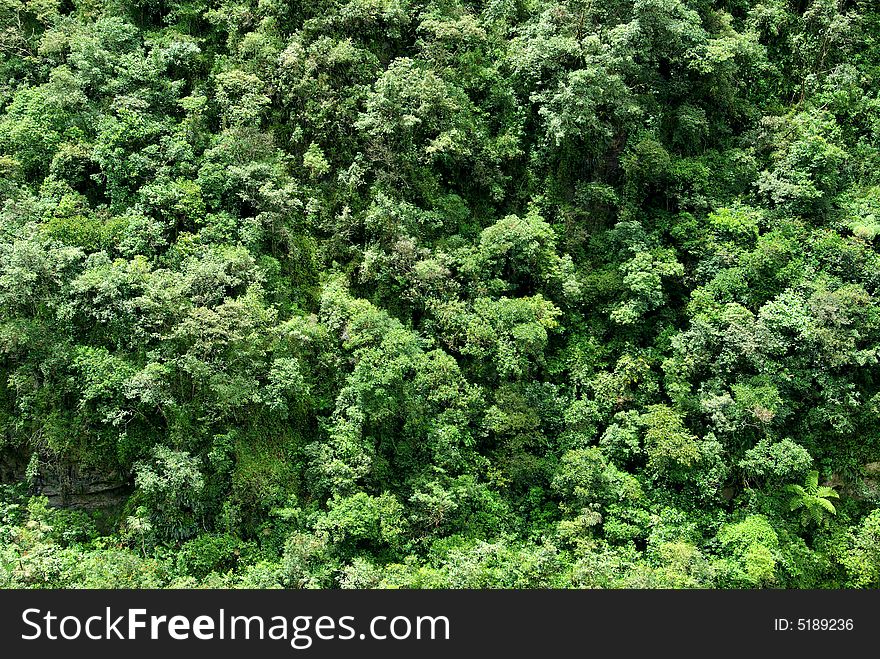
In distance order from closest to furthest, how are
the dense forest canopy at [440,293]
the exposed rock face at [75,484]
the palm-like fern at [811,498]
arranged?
the dense forest canopy at [440,293], the exposed rock face at [75,484], the palm-like fern at [811,498]

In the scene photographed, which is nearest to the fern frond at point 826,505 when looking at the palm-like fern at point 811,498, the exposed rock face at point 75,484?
the palm-like fern at point 811,498

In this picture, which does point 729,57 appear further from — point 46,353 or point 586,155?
point 46,353

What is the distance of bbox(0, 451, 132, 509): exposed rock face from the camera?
23.3 meters

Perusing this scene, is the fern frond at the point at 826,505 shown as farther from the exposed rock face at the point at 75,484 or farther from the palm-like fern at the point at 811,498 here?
the exposed rock face at the point at 75,484

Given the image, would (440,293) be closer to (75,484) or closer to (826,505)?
(75,484)

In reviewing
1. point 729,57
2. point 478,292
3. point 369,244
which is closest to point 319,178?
point 369,244

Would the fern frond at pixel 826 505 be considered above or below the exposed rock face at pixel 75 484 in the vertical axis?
below

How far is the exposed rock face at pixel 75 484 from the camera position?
23.3 meters

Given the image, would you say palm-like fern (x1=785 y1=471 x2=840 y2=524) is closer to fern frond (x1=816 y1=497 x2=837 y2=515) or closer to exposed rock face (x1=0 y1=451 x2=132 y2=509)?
fern frond (x1=816 y1=497 x2=837 y2=515)

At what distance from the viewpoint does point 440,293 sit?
86.7 feet

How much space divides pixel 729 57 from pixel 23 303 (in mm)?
24965

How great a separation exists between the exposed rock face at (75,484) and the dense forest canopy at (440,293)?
0.09 metres

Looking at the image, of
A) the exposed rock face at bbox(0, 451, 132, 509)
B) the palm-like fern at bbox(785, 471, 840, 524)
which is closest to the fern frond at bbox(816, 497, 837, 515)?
the palm-like fern at bbox(785, 471, 840, 524)

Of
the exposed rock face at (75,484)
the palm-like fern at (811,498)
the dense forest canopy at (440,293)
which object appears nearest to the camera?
the dense forest canopy at (440,293)
